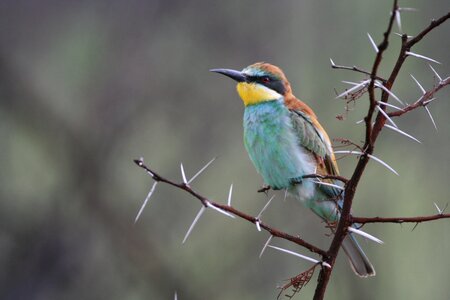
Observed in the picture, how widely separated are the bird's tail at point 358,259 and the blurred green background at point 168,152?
199 cm

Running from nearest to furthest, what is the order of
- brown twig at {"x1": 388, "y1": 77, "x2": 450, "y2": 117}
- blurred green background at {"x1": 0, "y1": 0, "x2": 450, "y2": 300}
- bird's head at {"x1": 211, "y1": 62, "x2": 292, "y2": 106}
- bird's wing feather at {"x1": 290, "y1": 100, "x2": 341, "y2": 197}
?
1. brown twig at {"x1": 388, "y1": 77, "x2": 450, "y2": 117}
2. bird's wing feather at {"x1": 290, "y1": 100, "x2": 341, "y2": 197}
3. bird's head at {"x1": 211, "y1": 62, "x2": 292, "y2": 106}
4. blurred green background at {"x1": 0, "y1": 0, "x2": 450, "y2": 300}

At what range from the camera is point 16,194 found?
5008 millimetres

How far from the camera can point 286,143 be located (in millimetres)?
2463

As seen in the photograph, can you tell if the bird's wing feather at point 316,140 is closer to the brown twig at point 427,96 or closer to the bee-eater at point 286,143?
the bee-eater at point 286,143

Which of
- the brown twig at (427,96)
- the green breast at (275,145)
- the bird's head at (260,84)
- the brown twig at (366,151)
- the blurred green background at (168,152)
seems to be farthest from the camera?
the blurred green background at (168,152)

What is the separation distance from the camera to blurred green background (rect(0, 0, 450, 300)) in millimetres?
4609

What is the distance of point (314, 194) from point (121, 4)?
3.31 m

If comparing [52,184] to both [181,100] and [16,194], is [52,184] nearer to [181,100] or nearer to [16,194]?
[16,194]

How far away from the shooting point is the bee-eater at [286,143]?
7.45ft

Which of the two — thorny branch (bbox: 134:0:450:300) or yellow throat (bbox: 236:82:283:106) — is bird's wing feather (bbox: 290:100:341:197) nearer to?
yellow throat (bbox: 236:82:283:106)

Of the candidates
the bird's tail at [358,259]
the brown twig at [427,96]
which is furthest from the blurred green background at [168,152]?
the brown twig at [427,96]

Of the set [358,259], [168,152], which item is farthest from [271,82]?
[168,152]

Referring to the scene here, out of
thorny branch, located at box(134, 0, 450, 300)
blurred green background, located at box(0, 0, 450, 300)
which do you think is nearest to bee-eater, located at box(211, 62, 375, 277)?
thorny branch, located at box(134, 0, 450, 300)

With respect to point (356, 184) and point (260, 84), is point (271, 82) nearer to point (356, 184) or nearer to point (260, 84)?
point (260, 84)
